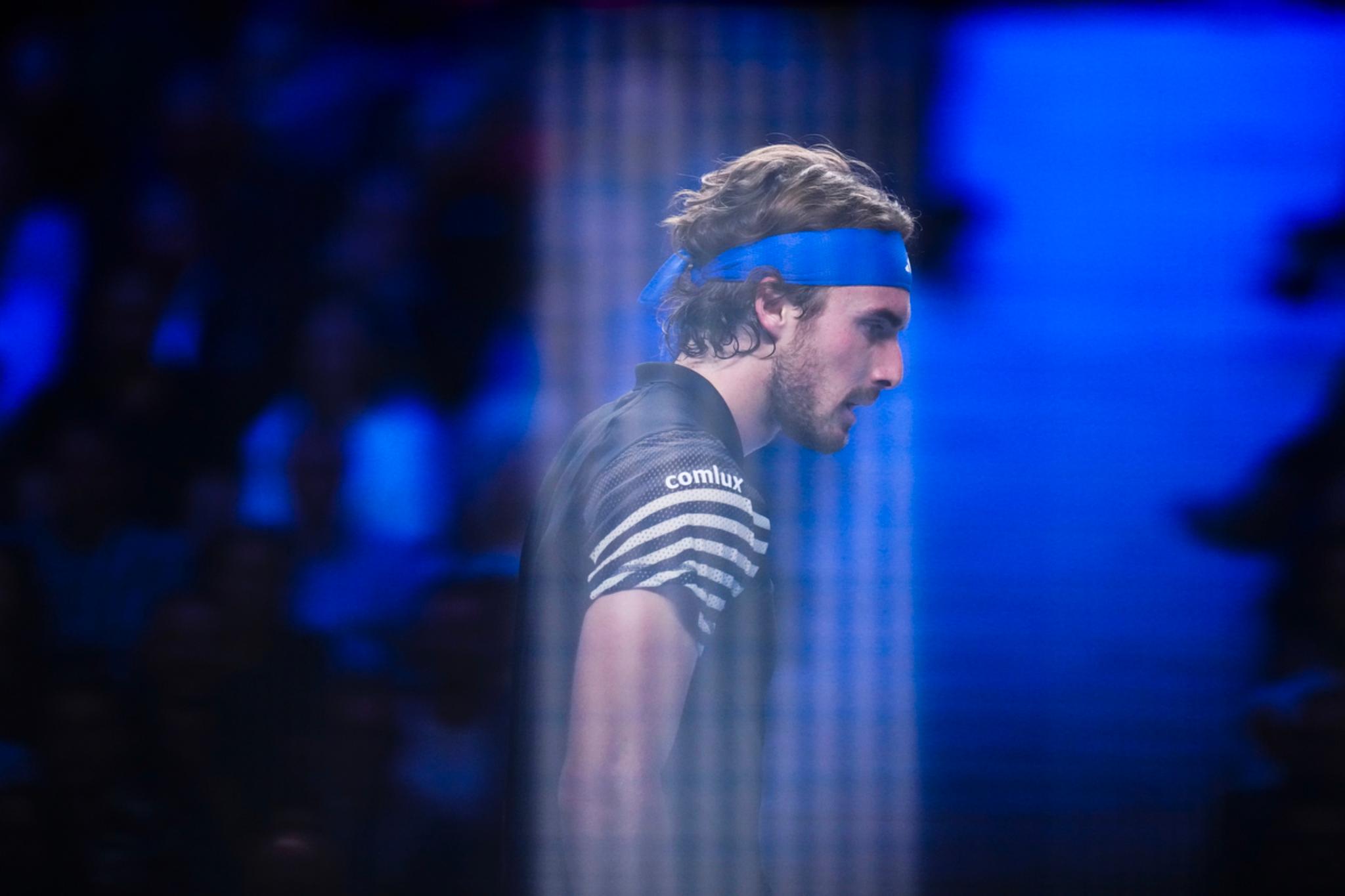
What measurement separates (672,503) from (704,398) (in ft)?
0.68

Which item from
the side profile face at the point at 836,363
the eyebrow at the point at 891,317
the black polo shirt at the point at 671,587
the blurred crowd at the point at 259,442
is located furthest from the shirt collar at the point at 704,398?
the blurred crowd at the point at 259,442

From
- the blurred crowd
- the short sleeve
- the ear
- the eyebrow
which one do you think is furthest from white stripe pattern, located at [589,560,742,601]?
the blurred crowd

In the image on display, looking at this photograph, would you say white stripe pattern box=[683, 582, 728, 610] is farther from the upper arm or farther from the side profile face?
the side profile face

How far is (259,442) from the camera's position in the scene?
249 centimetres

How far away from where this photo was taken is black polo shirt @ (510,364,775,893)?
1.47 meters

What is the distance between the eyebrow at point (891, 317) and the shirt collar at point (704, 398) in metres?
0.31

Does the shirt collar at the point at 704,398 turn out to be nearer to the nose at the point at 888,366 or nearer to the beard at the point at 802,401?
the beard at the point at 802,401

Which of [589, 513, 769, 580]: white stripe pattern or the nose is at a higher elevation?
the nose

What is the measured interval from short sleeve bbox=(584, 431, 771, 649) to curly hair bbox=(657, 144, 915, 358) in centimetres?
28

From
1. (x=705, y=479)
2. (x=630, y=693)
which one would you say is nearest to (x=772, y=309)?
(x=705, y=479)

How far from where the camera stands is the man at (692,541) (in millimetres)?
1434

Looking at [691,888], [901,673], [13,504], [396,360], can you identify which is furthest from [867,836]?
[13,504]

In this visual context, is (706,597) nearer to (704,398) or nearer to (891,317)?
(704,398)

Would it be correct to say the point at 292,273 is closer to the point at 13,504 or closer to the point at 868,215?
the point at 13,504
